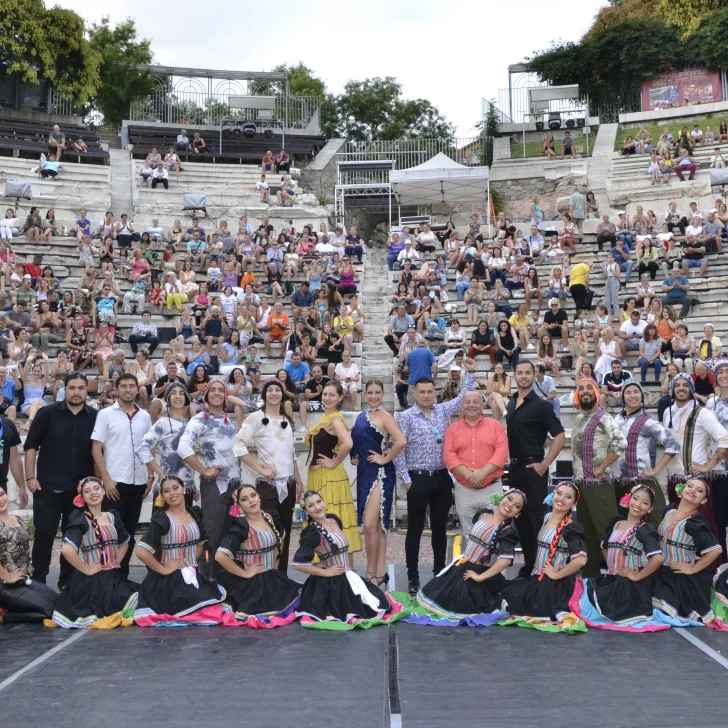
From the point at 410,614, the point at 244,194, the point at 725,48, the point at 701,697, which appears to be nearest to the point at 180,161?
the point at 244,194

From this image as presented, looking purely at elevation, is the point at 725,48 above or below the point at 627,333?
above

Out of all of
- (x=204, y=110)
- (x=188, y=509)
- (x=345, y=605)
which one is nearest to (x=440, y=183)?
(x=204, y=110)

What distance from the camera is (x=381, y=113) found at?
39.6m

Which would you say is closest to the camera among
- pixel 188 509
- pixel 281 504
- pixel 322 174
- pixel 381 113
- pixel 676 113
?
→ pixel 188 509

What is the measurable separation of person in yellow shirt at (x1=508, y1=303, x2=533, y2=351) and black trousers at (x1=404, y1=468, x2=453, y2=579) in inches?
Result: 311

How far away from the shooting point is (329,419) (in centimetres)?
703

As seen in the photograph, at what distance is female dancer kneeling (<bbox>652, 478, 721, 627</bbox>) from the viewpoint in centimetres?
615

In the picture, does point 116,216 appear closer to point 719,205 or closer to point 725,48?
point 719,205

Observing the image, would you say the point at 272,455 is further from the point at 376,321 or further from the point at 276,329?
the point at 376,321

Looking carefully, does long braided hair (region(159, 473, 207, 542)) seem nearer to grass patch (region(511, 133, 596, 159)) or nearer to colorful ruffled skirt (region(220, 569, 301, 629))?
colorful ruffled skirt (region(220, 569, 301, 629))

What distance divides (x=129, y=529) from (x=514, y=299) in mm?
10748

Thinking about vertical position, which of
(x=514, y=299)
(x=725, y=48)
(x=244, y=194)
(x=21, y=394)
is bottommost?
(x=21, y=394)

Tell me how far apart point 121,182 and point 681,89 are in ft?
56.5

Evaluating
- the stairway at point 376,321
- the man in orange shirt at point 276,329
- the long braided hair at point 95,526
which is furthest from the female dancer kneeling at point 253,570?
the man in orange shirt at point 276,329
